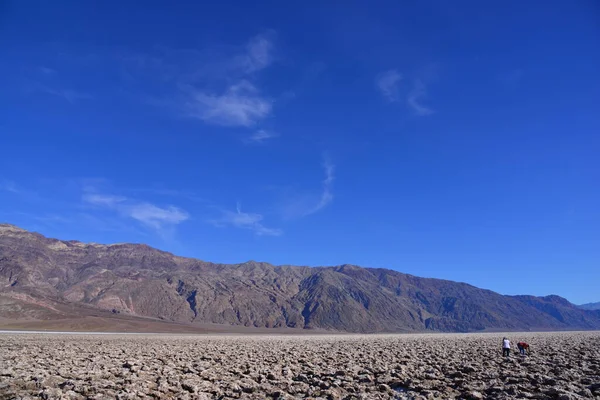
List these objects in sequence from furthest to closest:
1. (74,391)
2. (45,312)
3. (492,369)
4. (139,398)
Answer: (45,312) < (492,369) < (74,391) < (139,398)

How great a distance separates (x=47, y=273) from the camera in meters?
164

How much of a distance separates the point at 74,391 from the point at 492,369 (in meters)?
12.4

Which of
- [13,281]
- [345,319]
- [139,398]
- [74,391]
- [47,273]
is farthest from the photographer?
[345,319]

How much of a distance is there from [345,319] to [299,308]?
22968 millimetres

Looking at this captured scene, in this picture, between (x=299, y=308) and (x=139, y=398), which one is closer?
(x=139, y=398)

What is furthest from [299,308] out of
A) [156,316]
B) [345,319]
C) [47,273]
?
[47,273]

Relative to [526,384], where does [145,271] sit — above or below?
above

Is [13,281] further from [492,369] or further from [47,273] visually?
[492,369]

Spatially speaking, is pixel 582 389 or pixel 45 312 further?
pixel 45 312

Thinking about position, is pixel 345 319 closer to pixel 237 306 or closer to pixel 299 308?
pixel 299 308

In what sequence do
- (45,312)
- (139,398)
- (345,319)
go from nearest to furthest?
(139,398), (45,312), (345,319)

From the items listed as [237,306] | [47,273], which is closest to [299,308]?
[237,306]

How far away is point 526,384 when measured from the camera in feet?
31.4

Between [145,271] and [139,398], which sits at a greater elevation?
[145,271]
